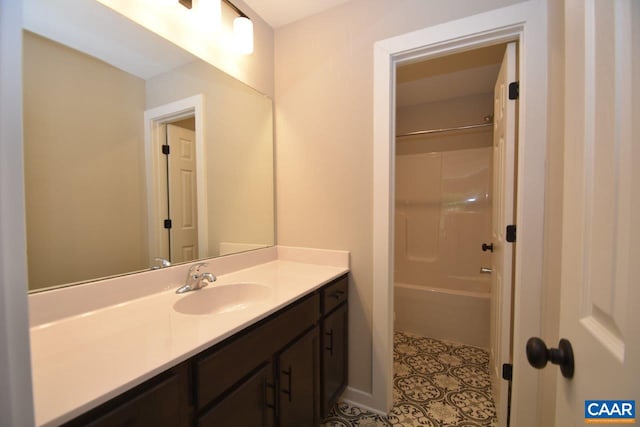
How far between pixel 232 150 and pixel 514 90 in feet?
5.12

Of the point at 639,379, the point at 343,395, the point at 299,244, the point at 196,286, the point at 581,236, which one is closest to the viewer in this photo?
the point at 639,379

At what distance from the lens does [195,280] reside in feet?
3.83

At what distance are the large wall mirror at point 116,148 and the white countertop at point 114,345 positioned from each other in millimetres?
176

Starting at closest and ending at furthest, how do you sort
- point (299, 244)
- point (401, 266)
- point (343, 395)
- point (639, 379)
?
point (639, 379) < point (343, 395) < point (299, 244) < point (401, 266)

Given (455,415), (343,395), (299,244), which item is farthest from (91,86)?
(455,415)

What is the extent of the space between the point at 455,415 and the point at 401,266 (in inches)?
66.2

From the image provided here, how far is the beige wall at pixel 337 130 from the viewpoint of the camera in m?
1.46

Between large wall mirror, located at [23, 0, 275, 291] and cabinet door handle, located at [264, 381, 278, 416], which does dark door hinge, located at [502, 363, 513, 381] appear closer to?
cabinet door handle, located at [264, 381, 278, 416]

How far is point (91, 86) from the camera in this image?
93 cm

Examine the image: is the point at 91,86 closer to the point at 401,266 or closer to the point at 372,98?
the point at 372,98

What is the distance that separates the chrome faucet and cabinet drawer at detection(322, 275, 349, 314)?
1.84 feet

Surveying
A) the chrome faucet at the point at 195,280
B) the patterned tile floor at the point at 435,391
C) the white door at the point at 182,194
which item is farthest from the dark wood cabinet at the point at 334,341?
the white door at the point at 182,194

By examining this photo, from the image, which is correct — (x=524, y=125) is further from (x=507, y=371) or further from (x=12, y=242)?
(x=12, y=242)

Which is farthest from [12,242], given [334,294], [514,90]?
[514,90]
